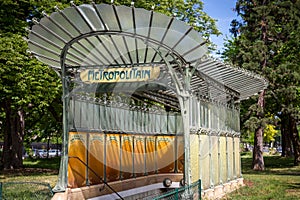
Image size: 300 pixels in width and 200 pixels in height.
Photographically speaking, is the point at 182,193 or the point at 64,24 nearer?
the point at 182,193

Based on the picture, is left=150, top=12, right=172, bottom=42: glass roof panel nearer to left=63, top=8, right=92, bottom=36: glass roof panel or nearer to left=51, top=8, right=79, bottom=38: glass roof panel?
left=63, top=8, right=92, bottom=36: glass roof panel

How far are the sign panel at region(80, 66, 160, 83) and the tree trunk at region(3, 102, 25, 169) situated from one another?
16.1 metres

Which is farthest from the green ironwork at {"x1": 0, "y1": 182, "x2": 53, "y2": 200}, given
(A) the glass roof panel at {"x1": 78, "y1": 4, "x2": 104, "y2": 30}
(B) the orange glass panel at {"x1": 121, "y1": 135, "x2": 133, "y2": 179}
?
(A) the glass roof panel at {"x1": 78, "y1": 4, "x2": 104, "y2": 30}

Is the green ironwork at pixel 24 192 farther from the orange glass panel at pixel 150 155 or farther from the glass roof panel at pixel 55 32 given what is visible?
the glass roof panel at pixel 55 32

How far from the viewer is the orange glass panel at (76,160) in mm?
10742

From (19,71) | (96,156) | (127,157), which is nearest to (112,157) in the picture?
(96,156)

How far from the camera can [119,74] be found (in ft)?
36.8

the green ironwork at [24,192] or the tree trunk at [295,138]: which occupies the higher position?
the tree trunk at [295,138]

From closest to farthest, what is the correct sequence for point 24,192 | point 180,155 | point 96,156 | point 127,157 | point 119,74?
point 119,74 < point 96,156 < point 24,192 < point 127,157 < point 180,155

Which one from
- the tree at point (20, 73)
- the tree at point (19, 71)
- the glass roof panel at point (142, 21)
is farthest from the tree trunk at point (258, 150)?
the glass roof panel at point (142, 21)

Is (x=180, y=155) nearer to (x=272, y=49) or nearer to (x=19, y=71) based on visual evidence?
(x=19, y=71)

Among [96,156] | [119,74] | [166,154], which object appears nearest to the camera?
[119,74]

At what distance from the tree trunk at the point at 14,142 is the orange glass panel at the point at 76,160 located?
16.2 metres

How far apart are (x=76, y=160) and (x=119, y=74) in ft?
7.91
